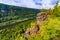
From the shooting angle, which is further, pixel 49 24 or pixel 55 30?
pixel 49 24

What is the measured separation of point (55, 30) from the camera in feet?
89.9

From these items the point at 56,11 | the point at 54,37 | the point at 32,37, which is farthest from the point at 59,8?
the point at 54,37

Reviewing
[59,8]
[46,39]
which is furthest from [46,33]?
[59,8]

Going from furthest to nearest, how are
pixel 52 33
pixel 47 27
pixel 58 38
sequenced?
pixel 47 27 → pixel 52 33 → pixel 58 38

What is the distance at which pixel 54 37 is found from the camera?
26.1 meters

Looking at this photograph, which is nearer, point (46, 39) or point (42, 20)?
point (46, 39)

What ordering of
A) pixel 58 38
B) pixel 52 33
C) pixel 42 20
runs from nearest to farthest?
pixel 58 38
pixel 52 33
pixel 42 20

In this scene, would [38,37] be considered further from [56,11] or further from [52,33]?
[56,11]

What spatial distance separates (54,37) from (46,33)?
2760 millimetres

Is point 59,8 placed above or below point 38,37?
above

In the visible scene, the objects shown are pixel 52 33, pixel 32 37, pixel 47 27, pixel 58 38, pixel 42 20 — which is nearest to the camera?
pixel 58 38

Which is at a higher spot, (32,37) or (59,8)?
(59,8)

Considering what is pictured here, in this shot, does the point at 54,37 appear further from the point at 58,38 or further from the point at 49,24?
the point at 49,24

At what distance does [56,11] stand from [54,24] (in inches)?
285
